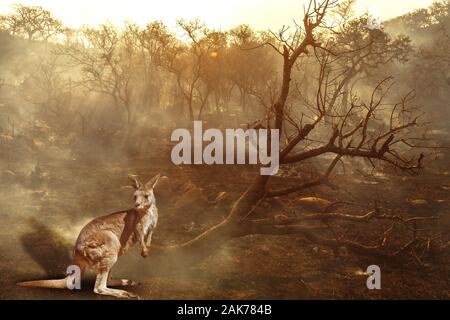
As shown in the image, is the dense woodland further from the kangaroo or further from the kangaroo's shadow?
the kangaroo

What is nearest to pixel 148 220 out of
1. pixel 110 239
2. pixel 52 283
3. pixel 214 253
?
pixel 110 239

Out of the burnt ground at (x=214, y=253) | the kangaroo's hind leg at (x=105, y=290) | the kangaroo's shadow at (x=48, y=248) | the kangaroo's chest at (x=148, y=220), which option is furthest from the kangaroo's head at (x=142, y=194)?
the kangaroo's shadow at (x=48, y=248)

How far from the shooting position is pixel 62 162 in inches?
795

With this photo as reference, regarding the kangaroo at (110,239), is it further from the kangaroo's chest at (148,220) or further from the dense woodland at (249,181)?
the dense woodland at (249,181)

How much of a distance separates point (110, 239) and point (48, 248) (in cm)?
352

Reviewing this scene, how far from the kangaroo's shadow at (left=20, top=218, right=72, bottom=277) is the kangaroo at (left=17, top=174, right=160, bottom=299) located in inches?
41.7

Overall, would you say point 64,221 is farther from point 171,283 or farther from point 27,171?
point 27,171

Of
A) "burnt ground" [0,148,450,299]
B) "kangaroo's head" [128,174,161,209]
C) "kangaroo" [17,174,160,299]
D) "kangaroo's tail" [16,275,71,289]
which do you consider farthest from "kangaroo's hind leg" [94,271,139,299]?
"kangaroo's head" [128,174,161,209]

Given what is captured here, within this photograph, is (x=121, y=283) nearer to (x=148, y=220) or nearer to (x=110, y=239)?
(x=110, y=239)

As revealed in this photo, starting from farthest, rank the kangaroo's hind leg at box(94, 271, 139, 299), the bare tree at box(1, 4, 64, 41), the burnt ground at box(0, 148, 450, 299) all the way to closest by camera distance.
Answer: the bare tree at box(1, 4, 64, 41), the burnt ground at box(0, 148, 450, 299), the kangaroo's hind leg at box(94, 271, 139, 299)

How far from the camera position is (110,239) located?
6.59 metres

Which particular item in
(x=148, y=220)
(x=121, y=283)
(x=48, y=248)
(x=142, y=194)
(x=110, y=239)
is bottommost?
(x=121, y=283)

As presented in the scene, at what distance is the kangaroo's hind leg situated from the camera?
6.45 metres

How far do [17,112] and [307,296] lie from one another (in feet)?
95.9
